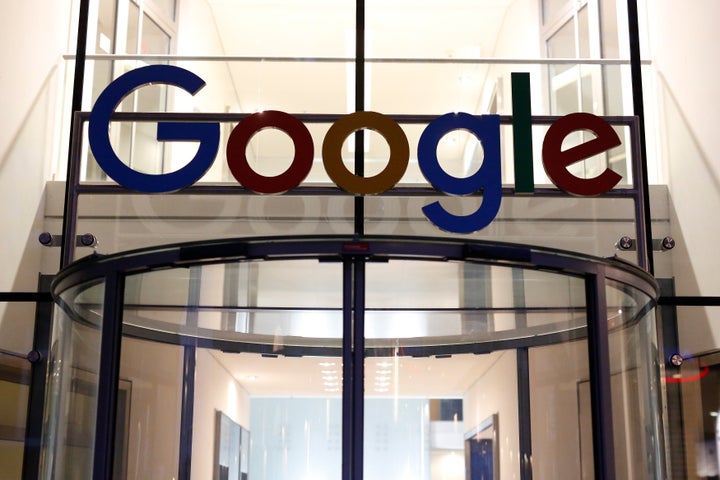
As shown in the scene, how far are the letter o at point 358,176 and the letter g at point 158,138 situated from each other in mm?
882

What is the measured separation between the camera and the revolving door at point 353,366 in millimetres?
4598

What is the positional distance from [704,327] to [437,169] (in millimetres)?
2383

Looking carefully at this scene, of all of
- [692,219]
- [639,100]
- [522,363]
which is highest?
[639,100]

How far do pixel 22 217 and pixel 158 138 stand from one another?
1338 millimetres

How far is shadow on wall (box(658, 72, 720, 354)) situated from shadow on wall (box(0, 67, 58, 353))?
16.5 ft

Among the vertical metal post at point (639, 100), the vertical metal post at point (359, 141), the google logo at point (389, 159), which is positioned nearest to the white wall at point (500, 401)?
the google logo at point (389, 159)

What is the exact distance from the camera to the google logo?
289 inches

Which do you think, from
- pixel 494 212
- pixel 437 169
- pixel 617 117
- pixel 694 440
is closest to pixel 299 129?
pixel 437 169

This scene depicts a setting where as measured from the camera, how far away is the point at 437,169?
751 centimetres

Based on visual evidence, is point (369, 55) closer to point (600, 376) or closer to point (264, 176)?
point (264, 176)

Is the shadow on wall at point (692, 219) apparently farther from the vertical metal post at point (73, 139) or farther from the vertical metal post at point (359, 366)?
the vertical metal post at point (73, 139)

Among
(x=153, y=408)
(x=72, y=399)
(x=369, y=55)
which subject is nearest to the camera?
(x=153, y=408)

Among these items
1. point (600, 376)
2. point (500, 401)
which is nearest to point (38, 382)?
point (500, 401)

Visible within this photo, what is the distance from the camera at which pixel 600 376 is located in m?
4.85
